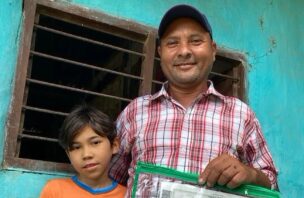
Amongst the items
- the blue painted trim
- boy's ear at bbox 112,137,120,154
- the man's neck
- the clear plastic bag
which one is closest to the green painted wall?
the man's neck

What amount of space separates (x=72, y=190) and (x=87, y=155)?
152 millimetres

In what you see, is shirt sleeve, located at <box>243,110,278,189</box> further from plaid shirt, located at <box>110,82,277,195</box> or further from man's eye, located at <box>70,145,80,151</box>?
man's eye, located at <box>70,145,80,151</box>

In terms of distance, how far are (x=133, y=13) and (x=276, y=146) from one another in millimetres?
1196

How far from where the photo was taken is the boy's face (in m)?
1.61

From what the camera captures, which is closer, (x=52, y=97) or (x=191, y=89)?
(x=191, y=89)

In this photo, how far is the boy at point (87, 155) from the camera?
1605 mm

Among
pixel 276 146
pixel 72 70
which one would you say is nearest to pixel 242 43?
pixel 276 146

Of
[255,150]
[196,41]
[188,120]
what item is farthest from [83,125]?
[255,150]

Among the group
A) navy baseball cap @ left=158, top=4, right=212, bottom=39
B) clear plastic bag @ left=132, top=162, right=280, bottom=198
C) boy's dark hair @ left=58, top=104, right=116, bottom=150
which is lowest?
clear plastic bag @ left=132, top=162, right=280, bottom=198

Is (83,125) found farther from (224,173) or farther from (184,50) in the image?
(224,173)

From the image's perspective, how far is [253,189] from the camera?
4.51ft

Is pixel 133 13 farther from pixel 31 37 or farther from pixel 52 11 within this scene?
pixel 31 37

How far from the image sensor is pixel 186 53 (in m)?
1.65

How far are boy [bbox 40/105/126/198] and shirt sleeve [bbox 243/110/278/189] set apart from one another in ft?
1.72
